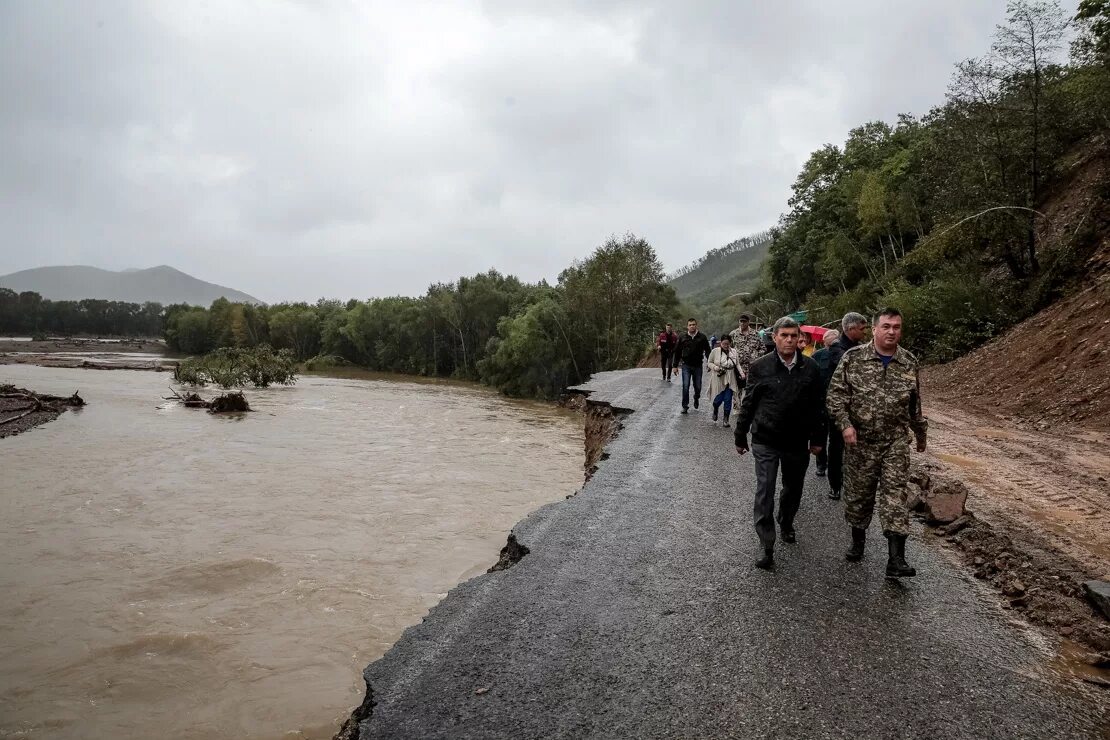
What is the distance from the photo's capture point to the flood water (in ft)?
17.7

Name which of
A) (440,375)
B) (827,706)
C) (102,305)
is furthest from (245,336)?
(827,706)

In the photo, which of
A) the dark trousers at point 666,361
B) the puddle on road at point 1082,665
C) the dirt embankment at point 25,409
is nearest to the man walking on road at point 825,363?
the puddle on road at point 1082,665

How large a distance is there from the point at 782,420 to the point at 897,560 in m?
1.33

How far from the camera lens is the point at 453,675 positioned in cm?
343

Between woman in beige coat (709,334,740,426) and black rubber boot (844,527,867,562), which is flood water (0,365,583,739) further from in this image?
black rubber boot (844,527,867,562)

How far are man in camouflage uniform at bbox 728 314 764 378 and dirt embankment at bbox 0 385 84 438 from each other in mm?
23214

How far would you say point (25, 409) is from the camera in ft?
81.3

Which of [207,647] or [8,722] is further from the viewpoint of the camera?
[207,647]

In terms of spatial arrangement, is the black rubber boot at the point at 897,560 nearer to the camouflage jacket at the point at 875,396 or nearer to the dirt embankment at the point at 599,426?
the camouflage jacket at the point at 875,396

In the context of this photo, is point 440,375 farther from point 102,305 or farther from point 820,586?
point 102,305

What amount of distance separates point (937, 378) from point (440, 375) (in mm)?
68734

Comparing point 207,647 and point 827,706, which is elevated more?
point 827,706

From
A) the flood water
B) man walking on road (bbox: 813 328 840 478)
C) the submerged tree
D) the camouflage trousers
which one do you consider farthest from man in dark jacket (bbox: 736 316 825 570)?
the submerged tree

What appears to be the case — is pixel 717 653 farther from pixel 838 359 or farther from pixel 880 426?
pixel 838 359
